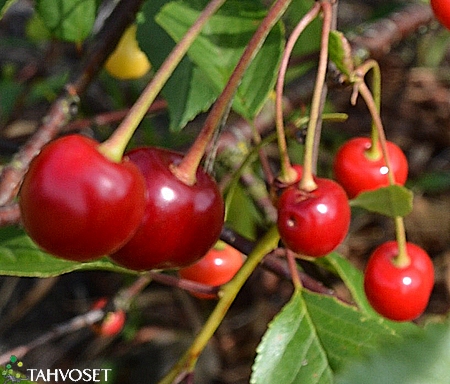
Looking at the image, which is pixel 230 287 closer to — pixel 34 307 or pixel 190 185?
pixel 190 185

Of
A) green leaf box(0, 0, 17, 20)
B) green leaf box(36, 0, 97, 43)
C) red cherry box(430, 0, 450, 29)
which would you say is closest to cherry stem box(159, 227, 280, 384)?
red cherry box(430, 0, 450, 29)

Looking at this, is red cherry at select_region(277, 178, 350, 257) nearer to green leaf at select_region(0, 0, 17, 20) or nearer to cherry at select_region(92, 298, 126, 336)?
green leaf at select_region(0, 0, 17, 20)

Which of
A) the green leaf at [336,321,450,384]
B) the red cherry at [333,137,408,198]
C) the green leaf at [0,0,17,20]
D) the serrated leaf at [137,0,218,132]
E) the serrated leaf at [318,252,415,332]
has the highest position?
the green leaf at [0,0,17,20]

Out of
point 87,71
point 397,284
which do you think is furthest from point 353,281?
point 87,71

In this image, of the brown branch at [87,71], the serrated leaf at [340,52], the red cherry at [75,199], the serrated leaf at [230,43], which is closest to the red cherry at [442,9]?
the serrated leaf at [340,52]

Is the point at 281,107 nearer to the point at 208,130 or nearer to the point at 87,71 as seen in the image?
the point at 208,130

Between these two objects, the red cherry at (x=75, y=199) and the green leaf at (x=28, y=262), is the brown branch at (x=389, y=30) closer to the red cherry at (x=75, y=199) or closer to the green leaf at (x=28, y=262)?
the green leaf at (x=28, y=262)
